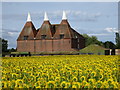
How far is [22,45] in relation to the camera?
260ft

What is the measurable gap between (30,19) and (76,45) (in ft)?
54.7

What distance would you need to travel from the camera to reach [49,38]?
250 ft

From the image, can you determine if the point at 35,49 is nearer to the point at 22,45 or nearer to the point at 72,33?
the point at 22,45

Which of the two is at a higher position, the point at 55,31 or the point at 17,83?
the point at 55,31

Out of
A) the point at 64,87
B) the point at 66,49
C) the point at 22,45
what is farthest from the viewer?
the point at 22,45

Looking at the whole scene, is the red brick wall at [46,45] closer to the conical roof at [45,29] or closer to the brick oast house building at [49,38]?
the brick oast house building at [49,38]

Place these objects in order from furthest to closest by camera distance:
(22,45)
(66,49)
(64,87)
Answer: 1. (22,45)
2. (66,49)
3. (64,87)

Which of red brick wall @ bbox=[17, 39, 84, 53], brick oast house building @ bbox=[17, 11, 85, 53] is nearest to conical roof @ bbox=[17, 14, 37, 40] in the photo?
brick oast house building @ bbox=[17, 11, 85, 53]

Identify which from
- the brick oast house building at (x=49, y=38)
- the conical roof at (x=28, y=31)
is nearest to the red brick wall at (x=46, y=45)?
the brick oast house building at (x=49, y=38)

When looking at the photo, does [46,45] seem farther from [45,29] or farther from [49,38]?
[45,29]

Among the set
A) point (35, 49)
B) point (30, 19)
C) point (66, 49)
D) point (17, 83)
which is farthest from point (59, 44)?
point (17, 83)

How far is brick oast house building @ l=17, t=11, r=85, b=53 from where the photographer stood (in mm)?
74656

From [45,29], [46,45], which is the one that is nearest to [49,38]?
[46,45]

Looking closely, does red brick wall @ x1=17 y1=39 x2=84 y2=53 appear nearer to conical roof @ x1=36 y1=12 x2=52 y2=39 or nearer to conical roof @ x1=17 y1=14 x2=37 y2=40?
conical roof @ x1=17 y1=14 x2=37 y2=40
